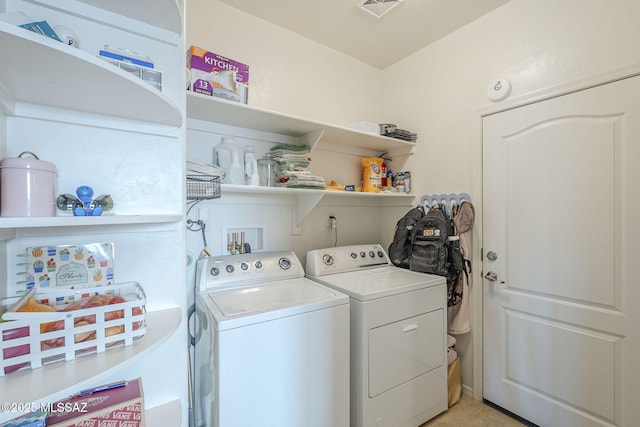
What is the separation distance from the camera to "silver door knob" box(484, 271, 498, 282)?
1.92 meters

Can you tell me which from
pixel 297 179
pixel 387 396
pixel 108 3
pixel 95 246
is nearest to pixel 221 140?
pixel 297 179

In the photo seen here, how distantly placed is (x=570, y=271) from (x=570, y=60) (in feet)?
4.07

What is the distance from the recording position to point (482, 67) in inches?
78.4

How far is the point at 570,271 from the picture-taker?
1613 millimetres

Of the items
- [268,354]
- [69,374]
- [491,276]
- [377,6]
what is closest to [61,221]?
[69,374]

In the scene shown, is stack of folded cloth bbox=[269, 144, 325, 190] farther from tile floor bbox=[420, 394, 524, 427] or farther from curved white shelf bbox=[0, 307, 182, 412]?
tile floor bbox=[420, 394, 524, 427]

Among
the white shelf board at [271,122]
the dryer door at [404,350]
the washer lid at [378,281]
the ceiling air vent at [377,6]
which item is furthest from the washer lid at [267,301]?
the ceiling air vent at [377,6]

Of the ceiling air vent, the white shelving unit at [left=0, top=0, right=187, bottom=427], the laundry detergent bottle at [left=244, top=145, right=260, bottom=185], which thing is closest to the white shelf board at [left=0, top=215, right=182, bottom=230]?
the white shelving unit at [left=0, top=0, right=187, bottom=427]

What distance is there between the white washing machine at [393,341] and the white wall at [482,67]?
0.45 metres

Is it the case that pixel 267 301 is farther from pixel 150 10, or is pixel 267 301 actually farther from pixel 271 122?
pixel 150 10

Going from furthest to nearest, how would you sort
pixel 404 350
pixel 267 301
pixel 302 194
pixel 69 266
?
pixel 302 194 → pixel 404 350 → pixel 267 301 → pixel 69 266

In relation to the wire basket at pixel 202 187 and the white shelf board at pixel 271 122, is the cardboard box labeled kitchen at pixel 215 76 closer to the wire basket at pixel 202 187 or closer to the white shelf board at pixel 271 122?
the white shelf board at pixel 271 122

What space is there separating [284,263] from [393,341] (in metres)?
0.83

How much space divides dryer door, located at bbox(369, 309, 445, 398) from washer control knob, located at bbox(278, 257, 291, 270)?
2.22 feet
